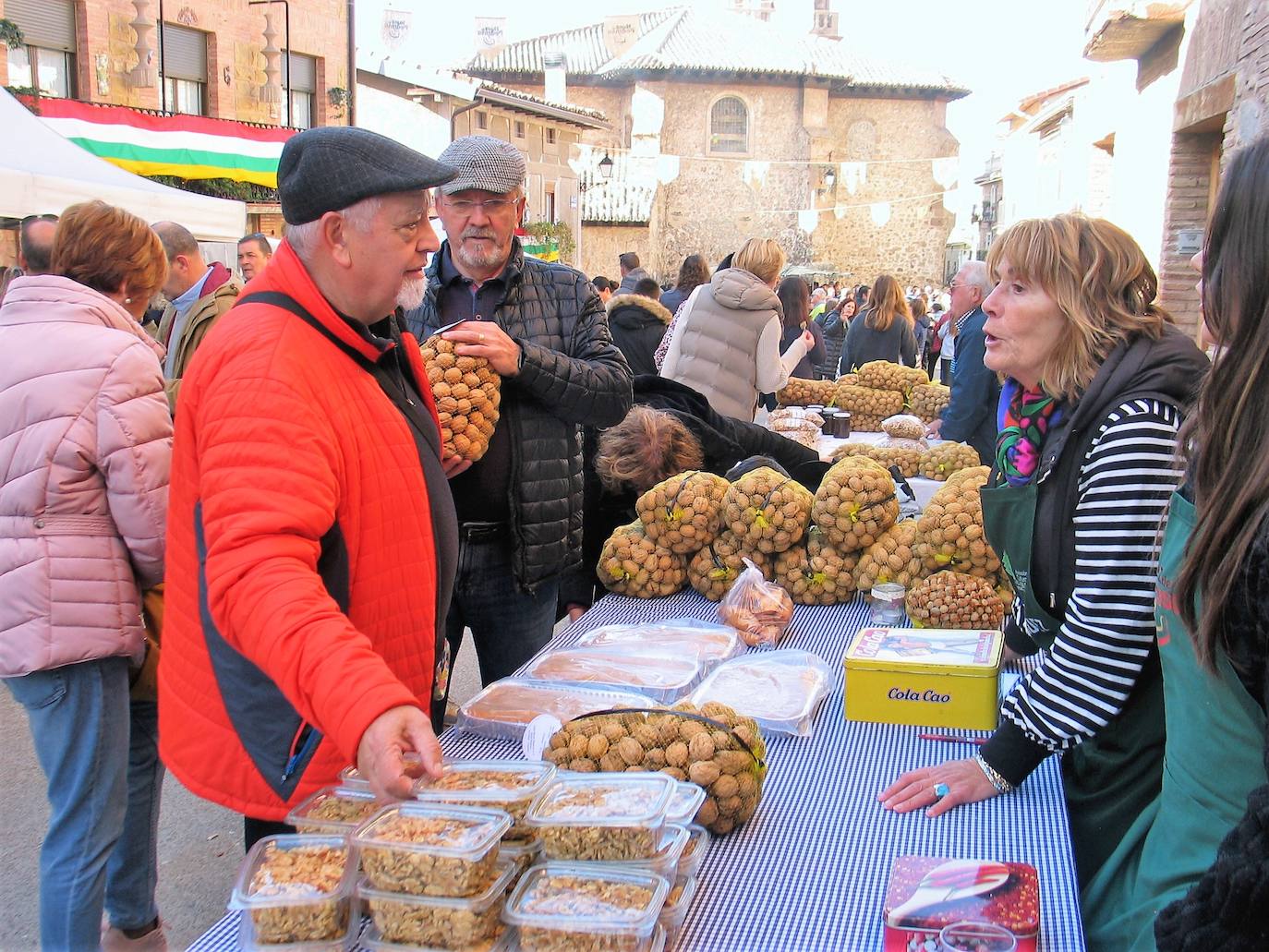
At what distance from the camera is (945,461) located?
4.81 meters

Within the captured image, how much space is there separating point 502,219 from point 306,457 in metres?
1.45

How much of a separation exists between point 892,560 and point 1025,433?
0.96 metres

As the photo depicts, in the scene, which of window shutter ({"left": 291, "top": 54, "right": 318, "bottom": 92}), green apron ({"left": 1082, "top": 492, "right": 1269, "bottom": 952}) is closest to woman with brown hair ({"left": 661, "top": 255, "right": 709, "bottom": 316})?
green apron ({"left": 1082, "top": 492, "right": 1269, "bottom": 952})

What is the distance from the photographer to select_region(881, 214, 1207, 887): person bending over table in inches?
74.3

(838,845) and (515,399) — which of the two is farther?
(515,399)

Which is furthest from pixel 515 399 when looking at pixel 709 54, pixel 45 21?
pixel 709 54

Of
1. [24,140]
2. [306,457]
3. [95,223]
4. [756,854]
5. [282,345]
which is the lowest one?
[756,854]

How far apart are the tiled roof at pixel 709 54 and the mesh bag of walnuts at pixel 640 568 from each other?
38.0 m

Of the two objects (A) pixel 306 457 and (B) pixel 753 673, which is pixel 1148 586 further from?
(A) pixel 306 457

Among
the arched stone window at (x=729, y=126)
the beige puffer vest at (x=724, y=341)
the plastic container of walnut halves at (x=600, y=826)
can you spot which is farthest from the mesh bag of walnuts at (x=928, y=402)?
the arched stone window at (x=729, y=126)

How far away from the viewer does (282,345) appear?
5.52ft

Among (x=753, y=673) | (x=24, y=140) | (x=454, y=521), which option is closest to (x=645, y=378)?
(x=753, y=673)

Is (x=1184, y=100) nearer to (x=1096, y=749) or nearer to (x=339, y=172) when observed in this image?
(x=1096, y=749)

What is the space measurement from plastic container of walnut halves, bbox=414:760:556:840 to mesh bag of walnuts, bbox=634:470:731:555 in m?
1.58
